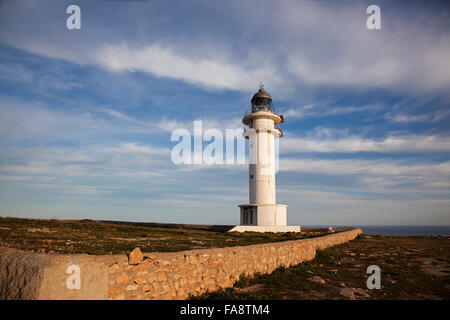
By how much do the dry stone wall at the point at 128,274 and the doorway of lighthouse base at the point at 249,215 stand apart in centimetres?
2406

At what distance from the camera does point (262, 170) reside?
34.3m

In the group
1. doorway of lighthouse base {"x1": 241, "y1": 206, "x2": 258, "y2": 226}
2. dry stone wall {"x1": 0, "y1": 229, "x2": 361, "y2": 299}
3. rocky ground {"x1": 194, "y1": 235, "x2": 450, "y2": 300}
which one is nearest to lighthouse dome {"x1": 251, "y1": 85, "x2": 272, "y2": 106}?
doorway of lighthouse base {"x1": 241, "y1": 206, "x2": 258, "y2": 226}

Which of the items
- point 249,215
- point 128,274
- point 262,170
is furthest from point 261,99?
point 128,274

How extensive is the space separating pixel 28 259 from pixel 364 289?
8529 millimetres

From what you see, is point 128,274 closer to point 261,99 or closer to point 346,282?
point 346,282

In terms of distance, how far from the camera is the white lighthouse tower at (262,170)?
3250cm

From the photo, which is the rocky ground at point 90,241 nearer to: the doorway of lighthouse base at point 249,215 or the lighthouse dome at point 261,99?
the doorway of lighthouse base at point 249,215

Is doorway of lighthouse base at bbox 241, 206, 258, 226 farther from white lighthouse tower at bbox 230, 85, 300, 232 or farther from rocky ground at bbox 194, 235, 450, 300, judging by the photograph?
rocky ground at bbox 194, 235, 450, 300

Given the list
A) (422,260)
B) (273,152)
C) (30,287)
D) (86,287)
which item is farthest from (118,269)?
(273,152)

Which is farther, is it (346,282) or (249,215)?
(249,215)

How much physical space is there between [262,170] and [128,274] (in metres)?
29.0

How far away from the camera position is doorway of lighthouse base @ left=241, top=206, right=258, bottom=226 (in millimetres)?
33250

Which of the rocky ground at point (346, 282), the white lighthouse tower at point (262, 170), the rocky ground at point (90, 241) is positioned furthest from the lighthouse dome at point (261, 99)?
the rocky ground at point (346, 282)
